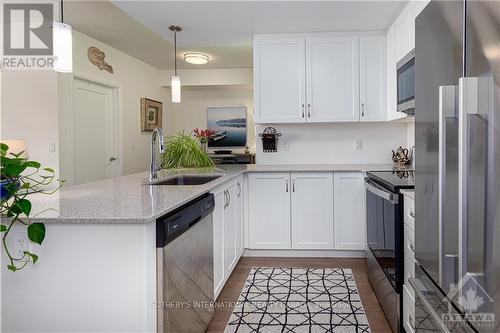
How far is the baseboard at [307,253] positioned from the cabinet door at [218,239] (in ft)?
3.66

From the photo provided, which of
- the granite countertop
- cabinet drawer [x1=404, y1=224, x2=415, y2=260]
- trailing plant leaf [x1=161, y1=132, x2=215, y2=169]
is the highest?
trailing plant leaf [x1=161, y1=132, x2=215, y2=169]

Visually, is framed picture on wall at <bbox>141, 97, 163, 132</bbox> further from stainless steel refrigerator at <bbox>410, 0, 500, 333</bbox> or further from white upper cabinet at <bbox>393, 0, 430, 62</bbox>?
stainless steel refrigerator at <bbox>410, 0, 500, 333</bbox>

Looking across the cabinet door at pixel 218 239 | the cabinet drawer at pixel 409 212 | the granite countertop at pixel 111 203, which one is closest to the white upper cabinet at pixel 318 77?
the cabinet door at pixel 218 239

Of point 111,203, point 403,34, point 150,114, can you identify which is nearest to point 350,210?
point 403,34

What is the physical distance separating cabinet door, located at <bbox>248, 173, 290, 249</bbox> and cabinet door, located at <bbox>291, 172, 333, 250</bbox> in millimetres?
79

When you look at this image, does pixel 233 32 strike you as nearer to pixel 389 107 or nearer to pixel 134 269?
pixel 389 107

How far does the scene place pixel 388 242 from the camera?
227 cm

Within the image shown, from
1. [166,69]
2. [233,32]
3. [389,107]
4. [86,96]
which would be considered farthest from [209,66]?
[389,107]

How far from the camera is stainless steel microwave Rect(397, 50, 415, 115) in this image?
2.26 m

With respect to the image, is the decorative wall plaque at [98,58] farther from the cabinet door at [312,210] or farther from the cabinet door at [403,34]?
the cabinet door at [403,34]

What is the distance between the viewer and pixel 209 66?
21.6 ft

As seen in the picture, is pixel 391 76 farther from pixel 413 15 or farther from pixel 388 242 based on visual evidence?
pixel 388 242

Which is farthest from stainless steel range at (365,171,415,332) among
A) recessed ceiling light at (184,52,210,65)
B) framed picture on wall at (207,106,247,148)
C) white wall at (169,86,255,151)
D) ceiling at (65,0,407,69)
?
white wall at (169,86,255,151)

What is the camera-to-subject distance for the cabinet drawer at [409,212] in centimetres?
190
